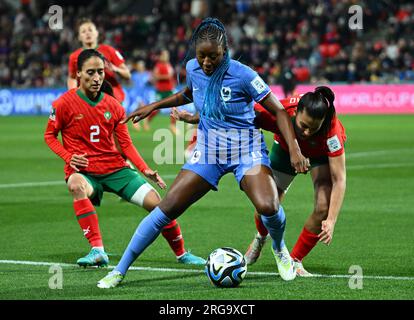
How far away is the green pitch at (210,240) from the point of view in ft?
23.3

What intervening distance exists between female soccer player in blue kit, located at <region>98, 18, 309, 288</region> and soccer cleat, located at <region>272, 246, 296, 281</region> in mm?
11

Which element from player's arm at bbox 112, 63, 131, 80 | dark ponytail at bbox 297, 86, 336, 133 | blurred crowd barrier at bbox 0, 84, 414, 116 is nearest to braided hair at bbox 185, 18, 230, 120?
dark ponytail at bbox 297, 86, 336, 133

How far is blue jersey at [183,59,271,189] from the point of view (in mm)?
7258

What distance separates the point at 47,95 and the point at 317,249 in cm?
2879

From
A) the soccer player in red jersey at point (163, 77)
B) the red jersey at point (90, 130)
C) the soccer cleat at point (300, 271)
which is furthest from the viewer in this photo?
the soccer player in red jersey at point (163, 77)

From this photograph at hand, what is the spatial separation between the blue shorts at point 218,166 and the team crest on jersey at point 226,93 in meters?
0.49

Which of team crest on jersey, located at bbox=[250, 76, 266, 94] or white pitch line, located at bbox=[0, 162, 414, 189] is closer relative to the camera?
team crest on jersey, located at bbox=[250, 76, 266, 94]

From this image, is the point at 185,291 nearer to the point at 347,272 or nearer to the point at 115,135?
the point at 347,272

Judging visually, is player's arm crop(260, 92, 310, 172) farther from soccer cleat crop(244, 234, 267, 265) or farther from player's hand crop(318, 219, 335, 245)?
soccer cleat crop(244, 234, 267, 265)

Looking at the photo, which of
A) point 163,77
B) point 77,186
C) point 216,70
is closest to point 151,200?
point 77,186

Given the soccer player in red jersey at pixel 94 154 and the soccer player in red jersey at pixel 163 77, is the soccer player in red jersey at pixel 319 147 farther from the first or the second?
the soccer player in red jersey at pixel 163 77

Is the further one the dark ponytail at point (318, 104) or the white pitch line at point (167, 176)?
the white pitch line at point (167, 176)

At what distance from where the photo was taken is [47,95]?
36969 millimetres

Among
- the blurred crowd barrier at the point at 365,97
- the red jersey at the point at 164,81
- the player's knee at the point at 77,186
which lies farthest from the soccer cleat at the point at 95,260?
the blurred crowd barrier at the point at 365,97
